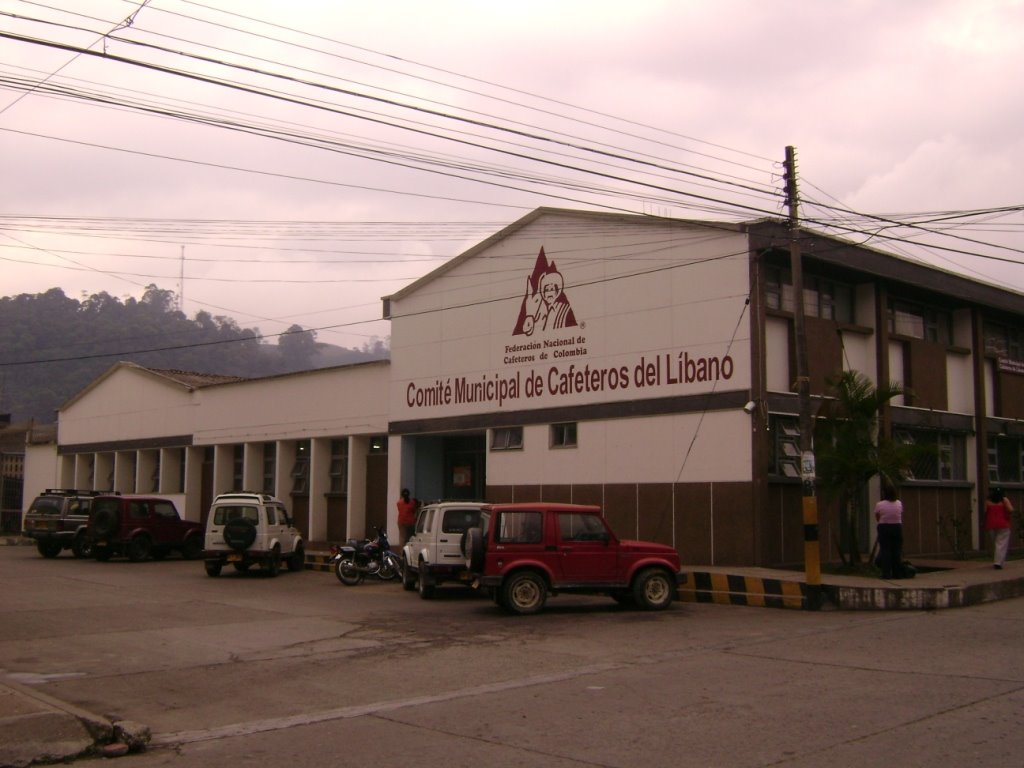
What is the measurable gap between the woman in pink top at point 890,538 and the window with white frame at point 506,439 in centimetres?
968

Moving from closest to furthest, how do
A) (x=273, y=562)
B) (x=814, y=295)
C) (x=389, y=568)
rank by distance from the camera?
1. (x=389, y=568)
2. (x=814, y=295)
3. (x=273, y=562)

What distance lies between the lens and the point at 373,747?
7832 mm

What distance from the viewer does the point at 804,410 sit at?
17.5m

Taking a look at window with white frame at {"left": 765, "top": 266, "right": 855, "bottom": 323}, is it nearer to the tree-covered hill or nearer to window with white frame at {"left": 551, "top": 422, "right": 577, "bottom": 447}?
window with white frame at {"left": 551, "top": 422, "right": 577, "bottom": 447}

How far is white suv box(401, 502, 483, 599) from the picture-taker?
18500 mm

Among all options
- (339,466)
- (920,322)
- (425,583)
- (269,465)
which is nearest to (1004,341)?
(920,322)

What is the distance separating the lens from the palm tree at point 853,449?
62.0 ft

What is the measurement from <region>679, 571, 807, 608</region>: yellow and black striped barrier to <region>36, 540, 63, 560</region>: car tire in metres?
20.6

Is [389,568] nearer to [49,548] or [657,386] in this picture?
[657,386]

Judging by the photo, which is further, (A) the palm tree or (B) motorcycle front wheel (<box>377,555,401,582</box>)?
(B) motorcycle front wheel (<box>377,555,401,582</box>)

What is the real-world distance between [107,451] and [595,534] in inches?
1324

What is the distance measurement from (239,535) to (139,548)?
7.30m

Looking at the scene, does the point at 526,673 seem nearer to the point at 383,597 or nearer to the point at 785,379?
the point at 383,597

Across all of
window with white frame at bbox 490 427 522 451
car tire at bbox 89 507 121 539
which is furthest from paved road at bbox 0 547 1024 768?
car tire at bbox 89 507 121 539
